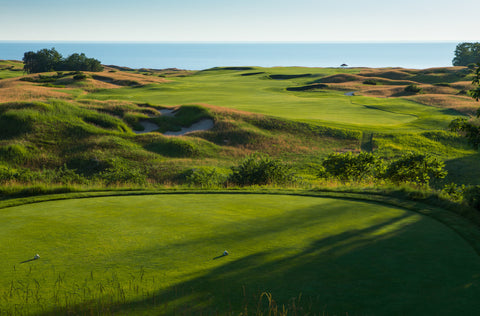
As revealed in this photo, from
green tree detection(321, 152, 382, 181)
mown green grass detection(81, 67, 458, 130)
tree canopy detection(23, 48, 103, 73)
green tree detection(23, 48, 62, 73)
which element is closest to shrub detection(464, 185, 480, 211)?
green tree detection(321, 152, 382, 181)

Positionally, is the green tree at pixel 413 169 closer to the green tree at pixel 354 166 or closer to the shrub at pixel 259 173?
the green tree at pixel 354 166

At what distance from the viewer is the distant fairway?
222 inches

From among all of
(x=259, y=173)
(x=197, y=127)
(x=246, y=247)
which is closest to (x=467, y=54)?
(x=197, y=127)

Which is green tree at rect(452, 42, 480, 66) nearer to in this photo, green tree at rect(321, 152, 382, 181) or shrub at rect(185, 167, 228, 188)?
green tree at rect(321, 152, 382, 181)

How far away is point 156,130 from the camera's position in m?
39.4

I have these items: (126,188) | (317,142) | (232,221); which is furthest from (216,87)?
(232,221)

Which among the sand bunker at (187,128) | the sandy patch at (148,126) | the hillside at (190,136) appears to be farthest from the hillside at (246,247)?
the sandy patch at (148,126)

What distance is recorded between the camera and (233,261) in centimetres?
701

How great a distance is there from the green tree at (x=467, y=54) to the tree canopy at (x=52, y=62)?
399ft

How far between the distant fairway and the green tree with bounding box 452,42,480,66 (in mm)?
146924

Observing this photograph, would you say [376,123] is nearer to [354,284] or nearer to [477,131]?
[477,131]

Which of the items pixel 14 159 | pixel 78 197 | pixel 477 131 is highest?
pixel 477 131

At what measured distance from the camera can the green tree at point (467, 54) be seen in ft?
435

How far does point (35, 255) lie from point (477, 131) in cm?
1229
